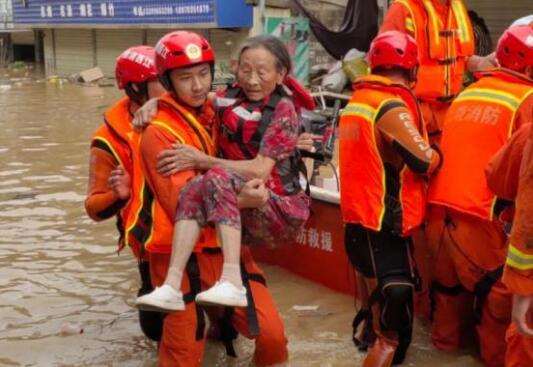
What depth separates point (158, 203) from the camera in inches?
155

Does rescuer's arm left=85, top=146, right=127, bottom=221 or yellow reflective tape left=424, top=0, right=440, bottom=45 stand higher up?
yellow reflective tape left=424, top=0, right=440, bottom=45

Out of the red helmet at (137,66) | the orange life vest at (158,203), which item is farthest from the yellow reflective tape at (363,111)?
the red helmet at (137,66)

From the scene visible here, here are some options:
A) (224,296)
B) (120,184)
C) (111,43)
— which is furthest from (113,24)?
(224,296)

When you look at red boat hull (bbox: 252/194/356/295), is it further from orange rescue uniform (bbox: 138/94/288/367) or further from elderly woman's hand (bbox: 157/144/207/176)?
elderly woman's hand (bbox: 157/144/207/176)

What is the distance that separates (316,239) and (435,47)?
4.81 ft

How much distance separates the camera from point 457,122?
4047mm

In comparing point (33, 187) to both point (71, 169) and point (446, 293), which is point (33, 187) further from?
point (446, 293)

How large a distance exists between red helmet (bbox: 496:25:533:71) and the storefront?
45.2 feet

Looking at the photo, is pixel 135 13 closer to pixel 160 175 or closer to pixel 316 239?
pixel 316 239

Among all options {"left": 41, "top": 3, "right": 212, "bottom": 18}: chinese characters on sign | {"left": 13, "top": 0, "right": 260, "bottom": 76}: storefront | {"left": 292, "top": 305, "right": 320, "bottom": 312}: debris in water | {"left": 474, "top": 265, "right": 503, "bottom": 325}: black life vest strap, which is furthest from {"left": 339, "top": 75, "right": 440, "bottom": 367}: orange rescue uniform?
{"left": 41, "top": 3, "right": 212, "bottom": 18}: chinese characters on sign

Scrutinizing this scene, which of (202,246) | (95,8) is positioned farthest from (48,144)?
(95,8)

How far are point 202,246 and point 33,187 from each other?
18.8ft

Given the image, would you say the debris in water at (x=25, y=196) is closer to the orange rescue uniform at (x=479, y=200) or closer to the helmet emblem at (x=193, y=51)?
the helmet emblem at (x=193, y=51)

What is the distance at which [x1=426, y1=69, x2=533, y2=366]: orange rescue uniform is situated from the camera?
12.6 ft
